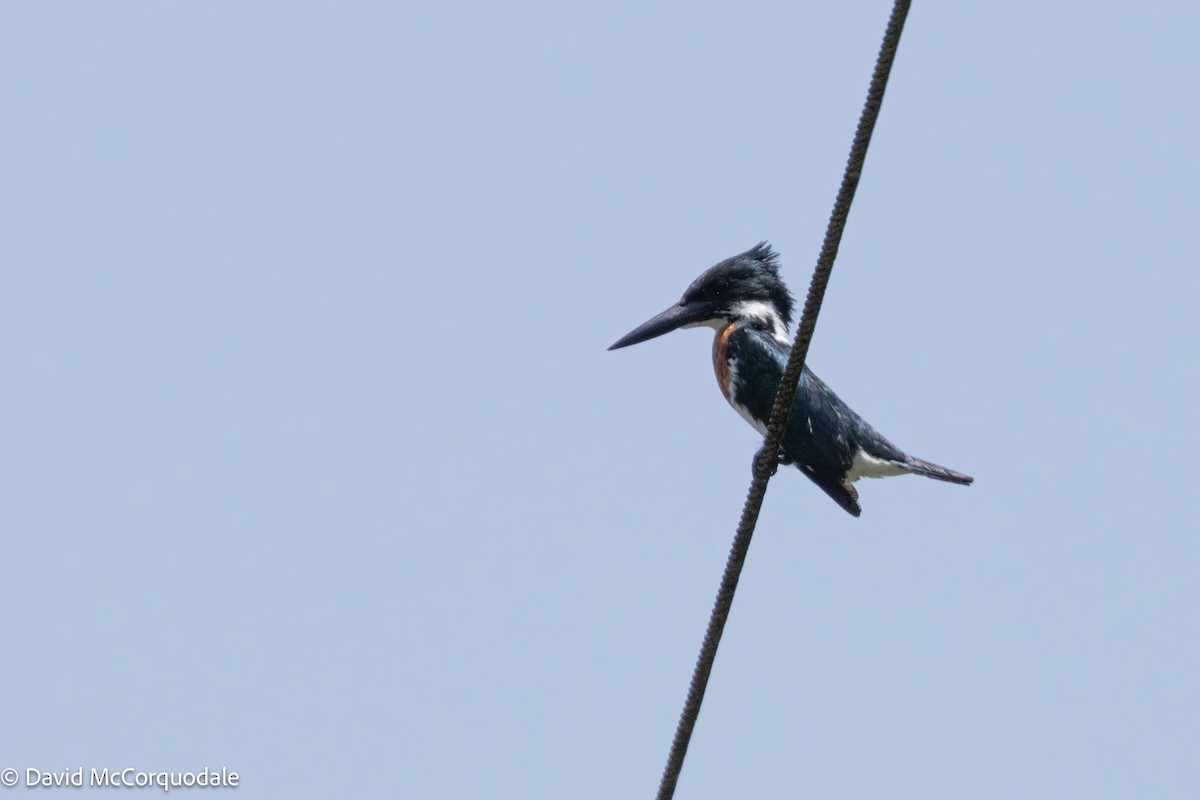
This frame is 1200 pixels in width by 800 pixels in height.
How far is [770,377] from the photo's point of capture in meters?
6.76

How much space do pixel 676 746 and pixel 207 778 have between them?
12.4 feet

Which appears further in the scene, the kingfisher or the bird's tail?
the bird's tail

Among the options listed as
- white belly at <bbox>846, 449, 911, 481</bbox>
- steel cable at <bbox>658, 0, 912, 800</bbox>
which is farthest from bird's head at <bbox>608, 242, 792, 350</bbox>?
steel cable at <bbox>658, 0, 912, 800</bbox>

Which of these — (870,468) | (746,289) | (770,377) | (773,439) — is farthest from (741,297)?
(773,439)

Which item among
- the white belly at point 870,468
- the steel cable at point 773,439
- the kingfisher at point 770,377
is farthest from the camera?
the white belly at point 870,468

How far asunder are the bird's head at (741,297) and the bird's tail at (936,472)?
0.81 m

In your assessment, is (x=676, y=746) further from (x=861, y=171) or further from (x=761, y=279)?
(x=761, y=279)

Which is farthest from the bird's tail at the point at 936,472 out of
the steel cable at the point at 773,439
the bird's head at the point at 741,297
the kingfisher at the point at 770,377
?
the steel cable at the point at 773,439

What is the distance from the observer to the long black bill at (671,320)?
284 inches

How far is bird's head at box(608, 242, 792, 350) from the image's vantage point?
23.3 ft

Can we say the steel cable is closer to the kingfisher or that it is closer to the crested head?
the kingfisher

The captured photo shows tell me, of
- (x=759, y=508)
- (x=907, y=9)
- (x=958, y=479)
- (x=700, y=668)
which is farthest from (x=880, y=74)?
(x=958, y=479)

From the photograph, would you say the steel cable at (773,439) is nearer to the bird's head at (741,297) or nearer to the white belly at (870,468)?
the white belly at (870,468)

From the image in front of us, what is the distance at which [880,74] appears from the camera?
3549 millimetres
